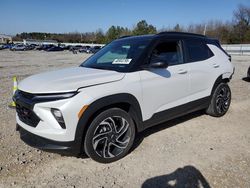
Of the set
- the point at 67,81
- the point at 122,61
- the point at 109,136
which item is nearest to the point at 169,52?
the point at 122,61

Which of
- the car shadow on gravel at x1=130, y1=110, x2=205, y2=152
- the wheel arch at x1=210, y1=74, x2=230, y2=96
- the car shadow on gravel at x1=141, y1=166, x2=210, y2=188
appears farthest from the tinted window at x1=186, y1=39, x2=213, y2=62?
the car shadow on gravel at x1=141, y1=166, x2=210, y2=188

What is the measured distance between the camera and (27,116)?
320 cm

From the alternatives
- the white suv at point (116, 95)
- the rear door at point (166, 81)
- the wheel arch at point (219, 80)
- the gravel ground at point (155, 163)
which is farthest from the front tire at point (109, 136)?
the wheel arch at point (219, 80)

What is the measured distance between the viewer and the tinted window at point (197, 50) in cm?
454

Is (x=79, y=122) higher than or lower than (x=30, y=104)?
lower

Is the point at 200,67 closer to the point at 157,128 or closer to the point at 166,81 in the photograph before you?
the point at 166,81

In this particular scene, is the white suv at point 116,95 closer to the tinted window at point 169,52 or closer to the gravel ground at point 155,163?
the tinted window at point 169,52

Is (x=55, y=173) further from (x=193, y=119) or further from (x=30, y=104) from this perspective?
(x=193, y=119)

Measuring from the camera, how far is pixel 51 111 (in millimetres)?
2924

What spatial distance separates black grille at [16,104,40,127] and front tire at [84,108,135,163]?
2.29 ft

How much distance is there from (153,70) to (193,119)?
2106 millimetres

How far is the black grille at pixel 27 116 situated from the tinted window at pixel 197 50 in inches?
114

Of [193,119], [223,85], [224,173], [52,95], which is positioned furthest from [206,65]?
[52,95]

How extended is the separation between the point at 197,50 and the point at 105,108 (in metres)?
2.48
